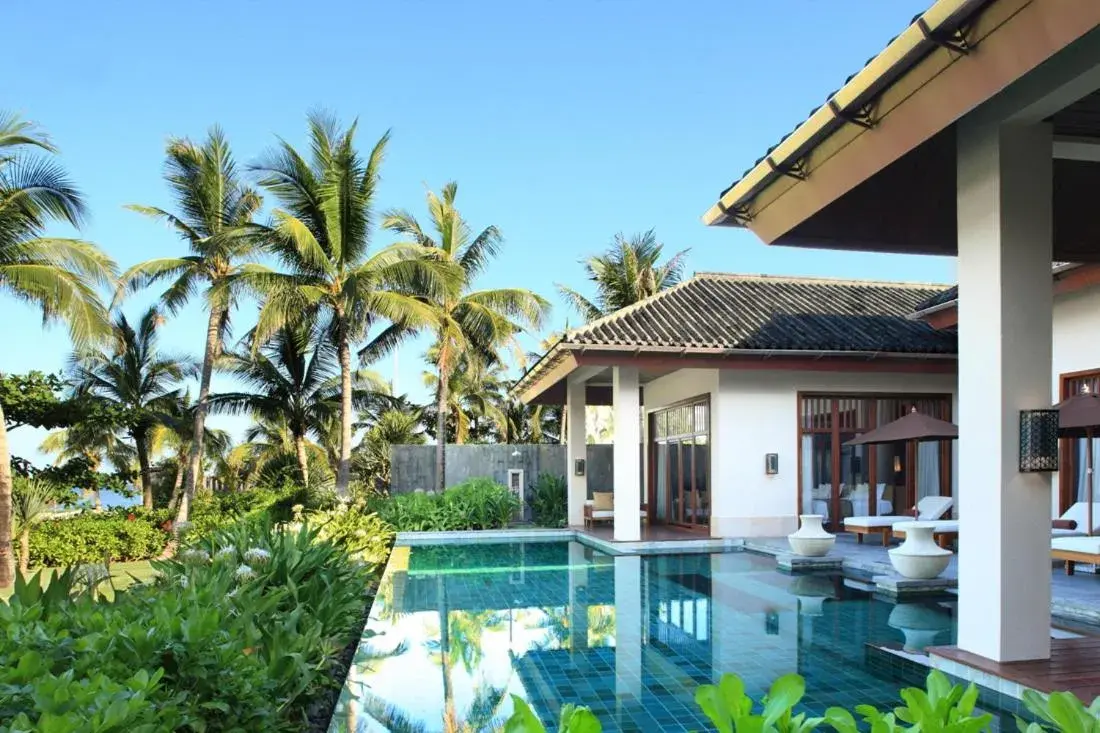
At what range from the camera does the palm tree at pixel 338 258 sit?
20.0m

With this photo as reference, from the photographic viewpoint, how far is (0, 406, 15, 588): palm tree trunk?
15.4 meters

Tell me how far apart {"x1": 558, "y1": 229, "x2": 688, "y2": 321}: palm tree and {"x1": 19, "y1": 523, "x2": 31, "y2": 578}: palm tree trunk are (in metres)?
17.5

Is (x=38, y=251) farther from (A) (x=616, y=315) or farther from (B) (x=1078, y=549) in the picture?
(B) (x=1078, y=549)

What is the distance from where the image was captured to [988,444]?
18.7 feet

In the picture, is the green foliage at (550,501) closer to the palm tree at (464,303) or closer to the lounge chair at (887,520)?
the palm tree at (464,303)

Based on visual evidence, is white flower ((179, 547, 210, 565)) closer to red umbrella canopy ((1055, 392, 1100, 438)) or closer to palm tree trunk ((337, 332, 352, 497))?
red umbrella canopy ((1055, 392, 1100, 438))

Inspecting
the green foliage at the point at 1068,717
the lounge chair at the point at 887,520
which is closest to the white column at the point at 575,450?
the lounge chair at the point at 887,520

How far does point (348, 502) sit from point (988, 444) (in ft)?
53.1

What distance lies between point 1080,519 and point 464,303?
16.2 meters

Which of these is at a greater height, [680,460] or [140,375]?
[140,375]

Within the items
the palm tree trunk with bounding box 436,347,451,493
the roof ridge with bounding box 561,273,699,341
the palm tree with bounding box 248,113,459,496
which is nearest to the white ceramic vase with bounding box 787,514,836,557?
the roof ridge with bounding box 561,273,699,341

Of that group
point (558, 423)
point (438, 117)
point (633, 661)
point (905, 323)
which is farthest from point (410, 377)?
point (633, 661)

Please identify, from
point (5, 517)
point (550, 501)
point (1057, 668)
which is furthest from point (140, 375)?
point (1057, 668)

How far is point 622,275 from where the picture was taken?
93.5 feet
